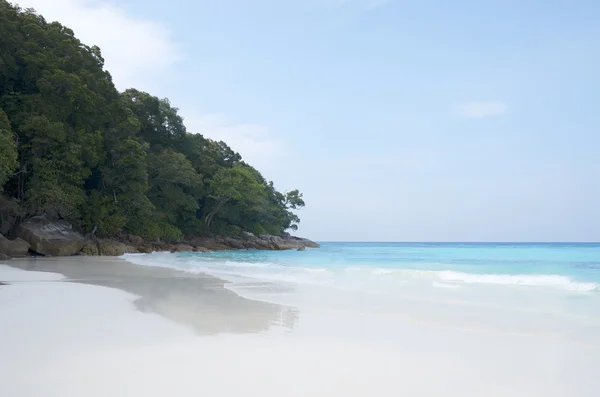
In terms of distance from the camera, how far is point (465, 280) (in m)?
12.7

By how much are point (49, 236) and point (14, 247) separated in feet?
7.49

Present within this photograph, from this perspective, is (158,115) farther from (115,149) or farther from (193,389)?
(193,389)

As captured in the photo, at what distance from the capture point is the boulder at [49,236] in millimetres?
20969

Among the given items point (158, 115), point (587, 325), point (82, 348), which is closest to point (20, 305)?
point (82, 348)

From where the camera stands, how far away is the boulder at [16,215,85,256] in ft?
68.8

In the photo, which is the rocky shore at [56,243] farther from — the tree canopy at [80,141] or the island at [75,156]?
the tree canopy at [80,141]

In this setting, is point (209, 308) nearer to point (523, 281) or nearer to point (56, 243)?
point (523, 281)

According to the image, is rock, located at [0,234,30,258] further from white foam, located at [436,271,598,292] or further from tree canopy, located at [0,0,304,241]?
white foam, located at [436,271,598,292]

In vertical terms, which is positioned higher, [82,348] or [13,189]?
[13,189]

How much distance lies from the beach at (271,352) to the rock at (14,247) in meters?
14.6

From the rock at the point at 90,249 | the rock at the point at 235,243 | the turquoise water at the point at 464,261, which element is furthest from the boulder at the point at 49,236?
the rock at the point at 235,243

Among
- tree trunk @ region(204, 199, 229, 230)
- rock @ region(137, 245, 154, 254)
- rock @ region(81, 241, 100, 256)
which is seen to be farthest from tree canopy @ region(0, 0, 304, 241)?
tree trunk @ region(204, 199, 229, 230)

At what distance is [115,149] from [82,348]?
24485 mm

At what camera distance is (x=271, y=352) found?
409cm
